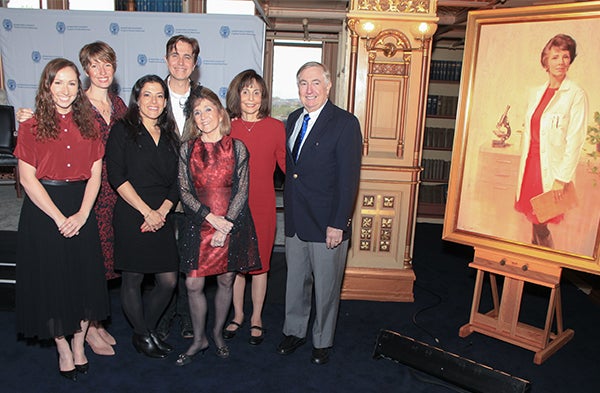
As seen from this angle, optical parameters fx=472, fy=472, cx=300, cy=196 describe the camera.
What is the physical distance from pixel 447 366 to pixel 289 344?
92cm

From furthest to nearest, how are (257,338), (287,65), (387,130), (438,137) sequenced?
(287,65)
(438,137)
(387,130)
(257,338)

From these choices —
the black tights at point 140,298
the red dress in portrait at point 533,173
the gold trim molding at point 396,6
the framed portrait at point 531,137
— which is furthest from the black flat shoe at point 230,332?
the gold trim molding at point 396,6

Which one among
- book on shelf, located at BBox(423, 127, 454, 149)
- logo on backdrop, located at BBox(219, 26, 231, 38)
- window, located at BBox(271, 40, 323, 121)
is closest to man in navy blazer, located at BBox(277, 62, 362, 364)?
logo on backdrop, located at BBox(219, 26, 231, 38)

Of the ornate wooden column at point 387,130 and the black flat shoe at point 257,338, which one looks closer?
the black flat shoe at point 257,338

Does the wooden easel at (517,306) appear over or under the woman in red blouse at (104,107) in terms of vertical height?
under

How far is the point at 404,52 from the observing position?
3473 mm

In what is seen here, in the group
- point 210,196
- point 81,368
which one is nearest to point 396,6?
point 210,196

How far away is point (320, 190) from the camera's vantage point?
8.34ft

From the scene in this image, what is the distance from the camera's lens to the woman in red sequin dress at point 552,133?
2584 millimetres

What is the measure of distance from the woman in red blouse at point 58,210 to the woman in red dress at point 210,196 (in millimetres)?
451

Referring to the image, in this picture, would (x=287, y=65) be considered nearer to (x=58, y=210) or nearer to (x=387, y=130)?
(x=387, y=130)

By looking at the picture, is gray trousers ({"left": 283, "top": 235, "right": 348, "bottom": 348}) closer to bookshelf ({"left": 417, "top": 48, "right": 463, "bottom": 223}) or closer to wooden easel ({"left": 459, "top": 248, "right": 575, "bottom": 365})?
wooden easel ({"left": 459, "top": 248, "right": 575, "bottom": 365})

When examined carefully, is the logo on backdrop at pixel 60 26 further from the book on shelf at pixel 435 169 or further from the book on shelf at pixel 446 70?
the book on shelf at pixel 435 169

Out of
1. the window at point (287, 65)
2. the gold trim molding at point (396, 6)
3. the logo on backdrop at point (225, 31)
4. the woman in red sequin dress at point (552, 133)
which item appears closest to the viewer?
the woman in red sequin dress at point (552, 133)
